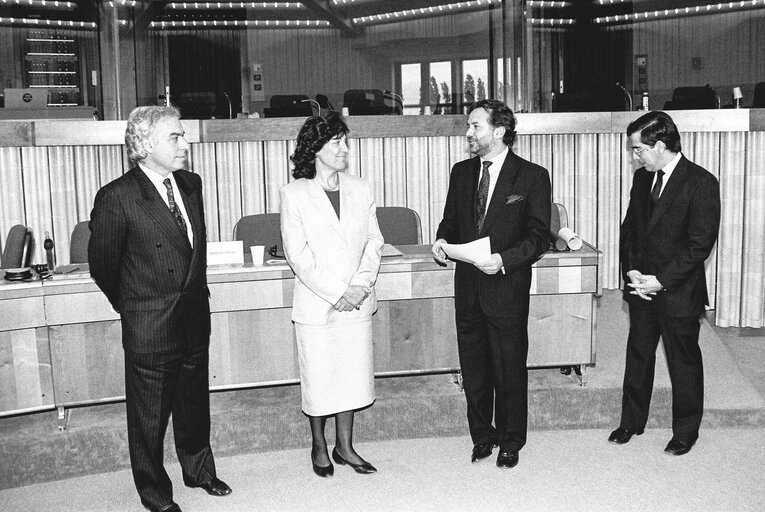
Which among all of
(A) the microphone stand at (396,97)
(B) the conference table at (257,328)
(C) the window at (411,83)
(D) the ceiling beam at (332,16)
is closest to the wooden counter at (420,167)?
(B) the conference table at (257,328)

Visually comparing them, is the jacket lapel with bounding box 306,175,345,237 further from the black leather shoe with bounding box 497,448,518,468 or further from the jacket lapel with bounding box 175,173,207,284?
the black leather shoe with bounding box 497,448,518,468

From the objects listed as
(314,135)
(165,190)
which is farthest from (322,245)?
(165,190)

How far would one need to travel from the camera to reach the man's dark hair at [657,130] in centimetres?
347

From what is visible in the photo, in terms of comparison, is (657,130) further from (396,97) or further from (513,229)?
(396,97)

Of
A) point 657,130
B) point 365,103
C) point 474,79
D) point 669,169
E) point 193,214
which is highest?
point 474,79

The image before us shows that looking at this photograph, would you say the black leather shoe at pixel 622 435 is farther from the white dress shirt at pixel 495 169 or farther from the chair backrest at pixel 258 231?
the chair backrest at pixel 258 231

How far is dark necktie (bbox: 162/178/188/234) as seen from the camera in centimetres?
300

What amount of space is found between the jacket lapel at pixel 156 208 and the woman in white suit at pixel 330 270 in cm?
52

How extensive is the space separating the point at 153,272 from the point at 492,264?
1.33 m

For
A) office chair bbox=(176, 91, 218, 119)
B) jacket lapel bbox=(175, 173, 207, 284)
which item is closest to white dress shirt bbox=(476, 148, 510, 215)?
jacket lapel bbox=(175, 173, 207, 284)

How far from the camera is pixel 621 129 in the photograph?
5855mm

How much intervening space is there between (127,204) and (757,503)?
269cm

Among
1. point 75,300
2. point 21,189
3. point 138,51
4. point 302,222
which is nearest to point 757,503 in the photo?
point 302,222

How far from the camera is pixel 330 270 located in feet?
10.9
